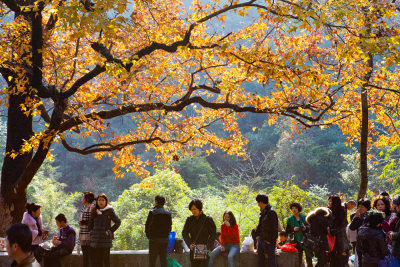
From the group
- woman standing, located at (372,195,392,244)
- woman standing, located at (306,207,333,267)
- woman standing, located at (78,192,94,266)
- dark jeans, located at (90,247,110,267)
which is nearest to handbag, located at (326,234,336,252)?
woman standing, located at (306,207,333,267)

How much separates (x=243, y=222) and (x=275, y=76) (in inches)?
423

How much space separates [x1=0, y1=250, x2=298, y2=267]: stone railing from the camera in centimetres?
837

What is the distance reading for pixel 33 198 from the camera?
114ft

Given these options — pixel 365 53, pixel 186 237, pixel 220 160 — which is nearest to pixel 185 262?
pixel 186 237

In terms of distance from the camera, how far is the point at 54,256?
7.83 m

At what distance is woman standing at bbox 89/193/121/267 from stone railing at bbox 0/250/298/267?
908 millimetres

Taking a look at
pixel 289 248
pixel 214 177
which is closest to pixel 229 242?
pixel 289 248

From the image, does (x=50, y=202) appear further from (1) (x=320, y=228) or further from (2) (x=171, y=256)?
(1) (x=320, y=228)

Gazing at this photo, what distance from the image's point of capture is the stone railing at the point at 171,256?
329 inches

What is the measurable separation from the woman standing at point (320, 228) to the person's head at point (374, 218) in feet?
4.24

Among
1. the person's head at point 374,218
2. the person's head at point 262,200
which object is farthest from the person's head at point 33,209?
the person's head at point 374,218

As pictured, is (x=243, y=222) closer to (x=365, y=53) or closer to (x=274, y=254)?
(x=274, y=254)

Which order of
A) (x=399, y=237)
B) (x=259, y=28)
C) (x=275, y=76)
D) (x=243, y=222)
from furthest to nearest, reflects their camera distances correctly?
(x=243, y=222)
(x=259, y=28)
(x=275, y=76)
(x=399, y=237)

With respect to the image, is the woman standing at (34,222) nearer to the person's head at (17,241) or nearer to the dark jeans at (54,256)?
the dark jeans at (54,256)
